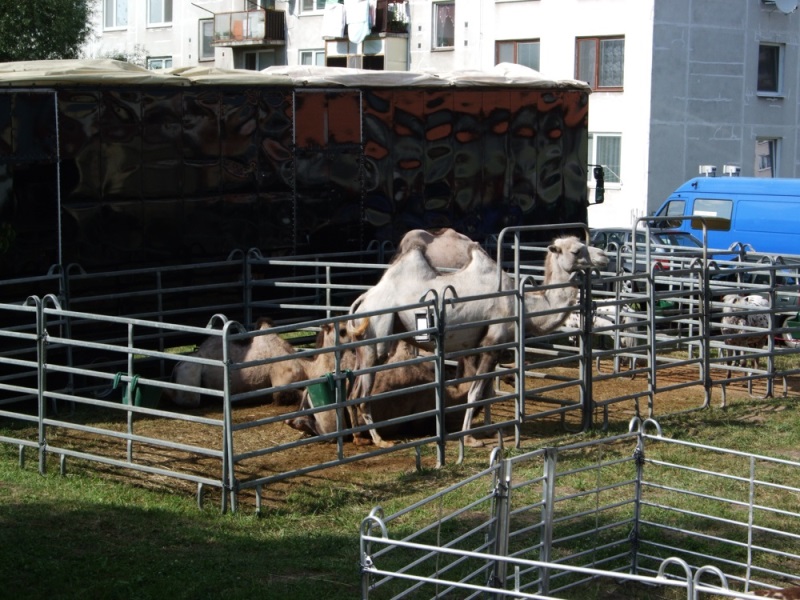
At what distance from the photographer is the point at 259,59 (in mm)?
44750

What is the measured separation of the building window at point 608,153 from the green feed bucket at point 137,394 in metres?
25.5

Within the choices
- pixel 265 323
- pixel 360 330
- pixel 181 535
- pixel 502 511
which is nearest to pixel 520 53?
pixel 265 323

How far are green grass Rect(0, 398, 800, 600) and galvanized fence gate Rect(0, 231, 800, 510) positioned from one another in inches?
9.6

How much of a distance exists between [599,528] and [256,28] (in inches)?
1467

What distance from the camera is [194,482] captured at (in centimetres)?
972

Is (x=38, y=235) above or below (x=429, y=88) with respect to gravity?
below

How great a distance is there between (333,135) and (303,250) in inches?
57.5

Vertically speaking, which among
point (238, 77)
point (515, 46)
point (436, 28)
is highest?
point (436, 28)

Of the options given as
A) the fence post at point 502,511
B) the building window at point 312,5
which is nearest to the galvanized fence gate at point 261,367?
the fence post at point 502,511

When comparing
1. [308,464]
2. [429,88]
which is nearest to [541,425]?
[308,464]

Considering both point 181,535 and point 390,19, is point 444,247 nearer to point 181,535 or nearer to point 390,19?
point 181,535

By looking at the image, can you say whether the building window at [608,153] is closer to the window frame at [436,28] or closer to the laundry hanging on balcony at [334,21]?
the window frame at [436,28]

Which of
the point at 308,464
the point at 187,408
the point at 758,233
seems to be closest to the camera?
the point at 308,464

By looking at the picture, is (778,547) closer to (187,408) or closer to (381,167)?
(187,408)
